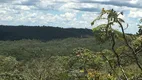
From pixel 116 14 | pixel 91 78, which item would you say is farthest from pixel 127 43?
pixel 91 78

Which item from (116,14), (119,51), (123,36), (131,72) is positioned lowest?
(131,72)

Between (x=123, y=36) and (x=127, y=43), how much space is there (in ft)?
0.45

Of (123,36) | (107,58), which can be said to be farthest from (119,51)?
(123,36)

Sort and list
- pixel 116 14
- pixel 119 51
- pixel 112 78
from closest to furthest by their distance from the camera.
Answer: pixel 116 14 < pixel 112 78 < pixel 119 51

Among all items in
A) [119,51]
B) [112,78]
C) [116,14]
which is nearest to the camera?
[116,14]

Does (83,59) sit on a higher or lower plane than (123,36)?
lower

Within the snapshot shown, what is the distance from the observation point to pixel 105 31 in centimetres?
484

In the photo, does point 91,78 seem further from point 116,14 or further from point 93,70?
point 116,14

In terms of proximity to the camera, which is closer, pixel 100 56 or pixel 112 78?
pixel 112 78

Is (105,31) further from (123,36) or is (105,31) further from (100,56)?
(100,56)

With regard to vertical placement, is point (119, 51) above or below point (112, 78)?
above

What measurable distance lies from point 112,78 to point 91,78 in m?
0.37

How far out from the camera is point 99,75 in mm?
5309

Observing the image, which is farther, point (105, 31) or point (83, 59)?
point (83, 59)
